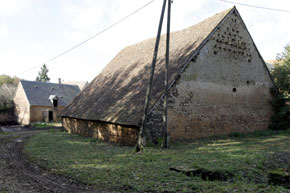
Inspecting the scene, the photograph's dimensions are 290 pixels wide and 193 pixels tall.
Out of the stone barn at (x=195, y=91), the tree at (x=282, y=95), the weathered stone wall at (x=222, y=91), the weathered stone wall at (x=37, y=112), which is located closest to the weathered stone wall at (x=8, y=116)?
the weathered stone wall at (x=37, y=112)

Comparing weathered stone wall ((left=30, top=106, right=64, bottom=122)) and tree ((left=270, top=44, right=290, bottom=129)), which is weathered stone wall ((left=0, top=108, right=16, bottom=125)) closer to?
weathered stone wall ((left=30, top=106, right=64, bottom=122))

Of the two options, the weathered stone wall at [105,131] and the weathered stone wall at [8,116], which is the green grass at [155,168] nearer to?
the weathered stone wall at [105,131]

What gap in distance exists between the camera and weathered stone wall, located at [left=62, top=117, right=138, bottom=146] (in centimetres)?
1388

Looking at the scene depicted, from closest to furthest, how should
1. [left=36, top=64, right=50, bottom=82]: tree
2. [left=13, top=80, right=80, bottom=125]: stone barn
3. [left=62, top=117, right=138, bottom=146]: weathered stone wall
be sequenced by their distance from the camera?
[left=62, top=117, right=138, bottom=146]: weathered stone wall, [left=13, top=80, right=80, bottom=125]: stone barn, [left=36, top=64, right=50, bottom=82]: tree

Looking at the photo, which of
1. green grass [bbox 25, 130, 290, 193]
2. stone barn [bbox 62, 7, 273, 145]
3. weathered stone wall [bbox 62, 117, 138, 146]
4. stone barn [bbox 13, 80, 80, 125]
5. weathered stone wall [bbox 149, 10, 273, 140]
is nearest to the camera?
green grass [bbox 25, 130, 290, 193]

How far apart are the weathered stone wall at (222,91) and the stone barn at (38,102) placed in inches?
1132

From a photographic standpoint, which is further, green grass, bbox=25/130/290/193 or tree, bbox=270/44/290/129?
tree, bbox=270/44/290/129

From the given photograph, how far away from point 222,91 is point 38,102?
30.2 metres

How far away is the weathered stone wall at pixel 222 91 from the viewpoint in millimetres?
14781

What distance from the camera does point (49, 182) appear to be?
749 centimetres

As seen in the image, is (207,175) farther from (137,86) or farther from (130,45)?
(130,45)

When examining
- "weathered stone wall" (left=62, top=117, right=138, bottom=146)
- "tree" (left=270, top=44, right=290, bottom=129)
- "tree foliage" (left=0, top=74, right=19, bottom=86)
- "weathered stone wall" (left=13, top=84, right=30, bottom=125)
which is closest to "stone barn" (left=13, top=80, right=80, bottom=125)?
"weathered stone wall" (left=13, top=84, right=30, bottom=125)

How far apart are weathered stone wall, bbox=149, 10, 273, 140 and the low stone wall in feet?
117

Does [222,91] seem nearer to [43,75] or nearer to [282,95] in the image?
[282,95]
